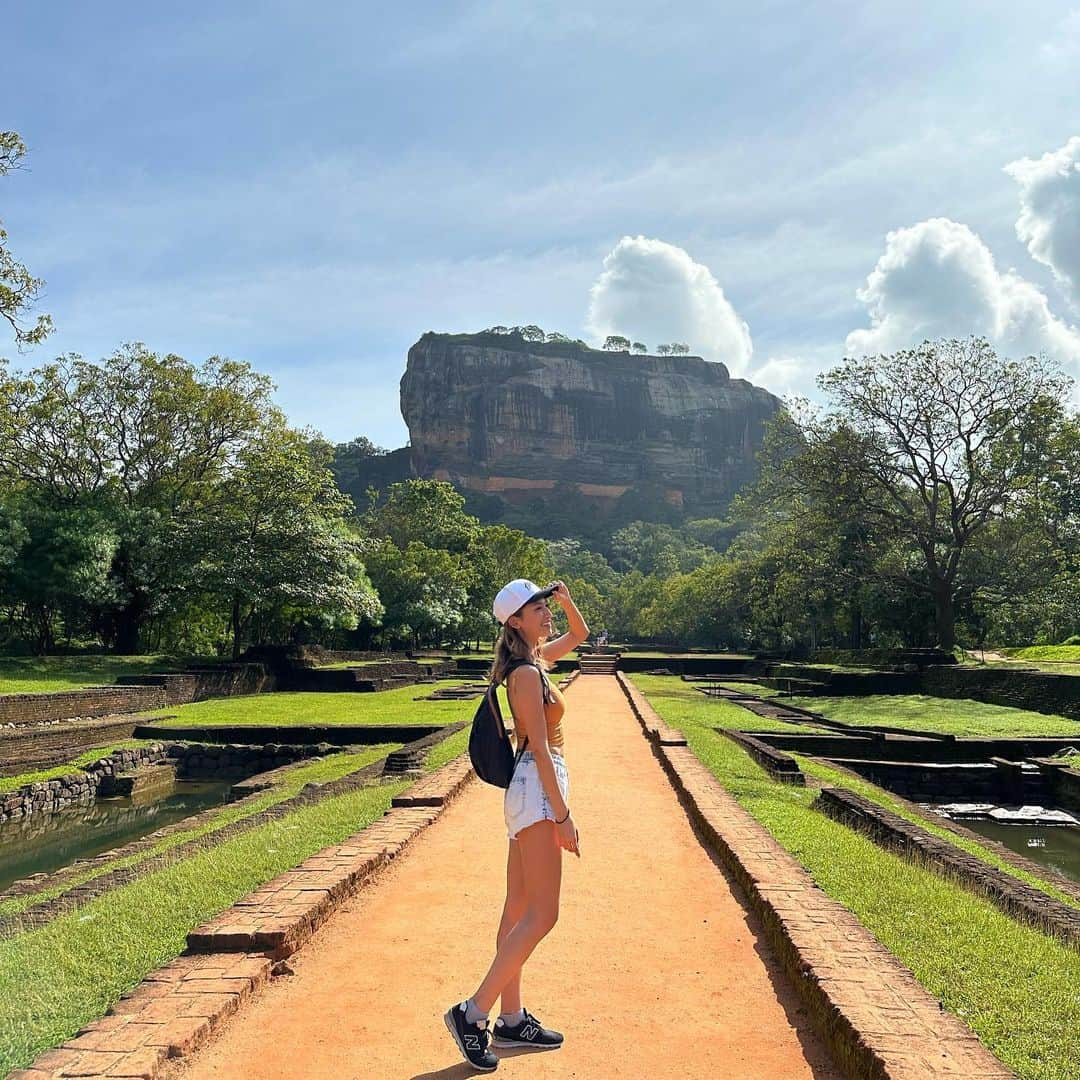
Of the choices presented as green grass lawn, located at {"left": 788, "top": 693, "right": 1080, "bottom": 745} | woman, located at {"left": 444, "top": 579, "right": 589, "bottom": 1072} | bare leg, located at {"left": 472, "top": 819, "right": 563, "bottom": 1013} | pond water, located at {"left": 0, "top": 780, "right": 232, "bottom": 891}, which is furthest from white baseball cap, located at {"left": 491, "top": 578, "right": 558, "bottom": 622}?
green grass lawn, located at {"left": 788, "top": 693, "right": 1080, "bottom": 745}

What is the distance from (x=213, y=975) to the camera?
342 cm

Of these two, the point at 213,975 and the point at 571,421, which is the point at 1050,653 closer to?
the point at 213,975

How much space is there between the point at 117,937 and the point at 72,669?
19.7 m

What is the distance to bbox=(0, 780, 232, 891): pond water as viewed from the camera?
913 centimetres

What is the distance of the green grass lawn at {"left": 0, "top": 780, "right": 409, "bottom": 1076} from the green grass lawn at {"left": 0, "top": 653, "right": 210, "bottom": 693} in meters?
13.8

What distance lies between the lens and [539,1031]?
3.01 meters

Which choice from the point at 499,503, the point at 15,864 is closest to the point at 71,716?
the point at 15,864

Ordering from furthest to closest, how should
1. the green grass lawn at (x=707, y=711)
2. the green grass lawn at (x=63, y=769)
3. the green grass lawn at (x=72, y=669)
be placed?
the green grass lawn at (x=72, y=669) < the green grass lawn at (x=707, y=711) < the green grass lawn at (x=63, y=769)

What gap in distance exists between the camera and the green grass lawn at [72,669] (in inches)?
731

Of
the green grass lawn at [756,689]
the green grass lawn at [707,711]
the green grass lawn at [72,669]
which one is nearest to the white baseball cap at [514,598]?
the green grass lawn at [707,711]

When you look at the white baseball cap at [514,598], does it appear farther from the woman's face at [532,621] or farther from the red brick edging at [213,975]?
the red brick edging at [213,975]

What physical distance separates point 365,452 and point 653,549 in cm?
5354

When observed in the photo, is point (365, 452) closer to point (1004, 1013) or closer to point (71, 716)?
point (71, 716)

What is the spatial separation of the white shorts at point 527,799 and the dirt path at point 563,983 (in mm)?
801
